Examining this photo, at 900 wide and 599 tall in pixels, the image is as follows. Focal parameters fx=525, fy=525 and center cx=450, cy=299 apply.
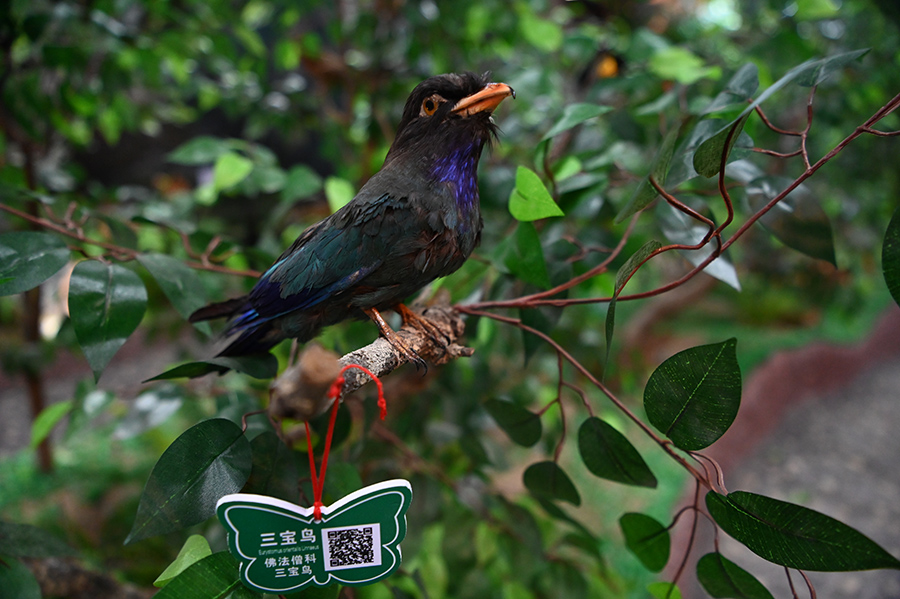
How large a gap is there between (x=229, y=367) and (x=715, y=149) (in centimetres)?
77

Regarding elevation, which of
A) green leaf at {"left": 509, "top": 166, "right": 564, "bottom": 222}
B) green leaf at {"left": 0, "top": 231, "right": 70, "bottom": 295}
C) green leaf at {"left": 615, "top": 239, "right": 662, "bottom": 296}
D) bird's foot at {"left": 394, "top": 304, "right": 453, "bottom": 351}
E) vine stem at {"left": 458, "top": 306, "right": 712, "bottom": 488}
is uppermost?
green leaf at {"left": 615, "top": 239, "right": 662, "bottom": 296}

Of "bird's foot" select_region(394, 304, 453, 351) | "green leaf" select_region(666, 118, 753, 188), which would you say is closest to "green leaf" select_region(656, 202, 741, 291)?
"green leaf" select_region(666, 118, 753, 188)

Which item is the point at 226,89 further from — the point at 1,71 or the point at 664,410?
the point at 664,410

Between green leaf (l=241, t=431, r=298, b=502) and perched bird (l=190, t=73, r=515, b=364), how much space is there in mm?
216

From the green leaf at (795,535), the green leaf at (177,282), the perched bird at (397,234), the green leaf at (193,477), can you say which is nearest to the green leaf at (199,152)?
the green leaf at (177,282)

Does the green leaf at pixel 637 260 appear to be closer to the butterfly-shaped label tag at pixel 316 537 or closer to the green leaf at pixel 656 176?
the green leaf at pixel 656 176

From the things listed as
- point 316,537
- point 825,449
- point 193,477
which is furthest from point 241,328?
point 825,449

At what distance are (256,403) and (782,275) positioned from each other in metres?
4.25

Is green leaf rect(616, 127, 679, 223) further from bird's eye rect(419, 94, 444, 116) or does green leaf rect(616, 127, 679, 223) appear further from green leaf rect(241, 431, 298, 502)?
green leaf rect(241, 431, 298, 502)

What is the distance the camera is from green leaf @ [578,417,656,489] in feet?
2.62

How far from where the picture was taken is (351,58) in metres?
2.59

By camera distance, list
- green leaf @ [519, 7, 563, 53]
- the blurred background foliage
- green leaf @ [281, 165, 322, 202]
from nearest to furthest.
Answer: the blurred background foliage → green leaf @ [281, 165, 322, 202] → green leaf @ [519, 7, 563, 53]

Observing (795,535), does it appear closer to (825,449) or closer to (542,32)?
(542,32)

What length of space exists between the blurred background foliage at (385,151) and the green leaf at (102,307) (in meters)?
0.09
